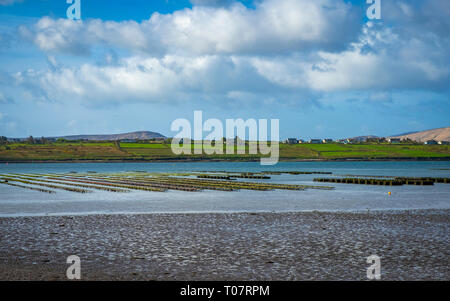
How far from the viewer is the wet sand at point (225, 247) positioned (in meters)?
15.0

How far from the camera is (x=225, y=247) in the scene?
19469 mm

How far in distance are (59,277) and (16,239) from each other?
324 inches

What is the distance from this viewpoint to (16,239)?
69.5ft

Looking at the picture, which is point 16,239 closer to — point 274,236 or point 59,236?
point 59,236

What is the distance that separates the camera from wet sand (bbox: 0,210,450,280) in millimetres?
15039

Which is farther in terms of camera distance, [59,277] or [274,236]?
[274,236]

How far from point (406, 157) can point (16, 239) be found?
197997mm
